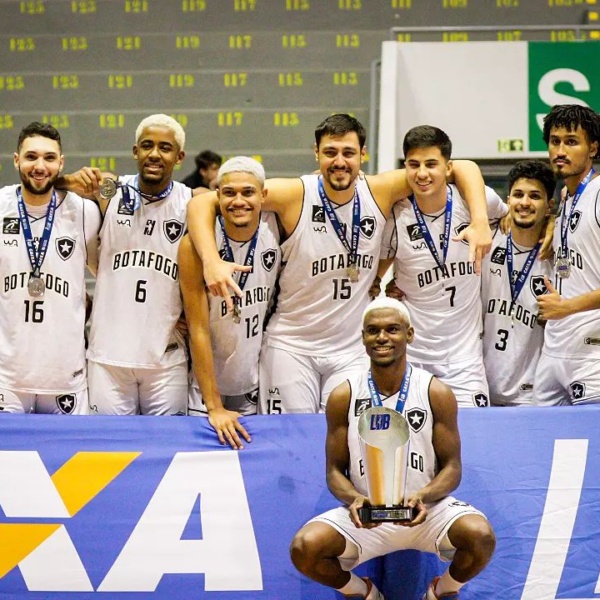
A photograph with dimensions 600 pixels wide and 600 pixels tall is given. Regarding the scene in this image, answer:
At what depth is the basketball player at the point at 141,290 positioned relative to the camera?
17.1ft

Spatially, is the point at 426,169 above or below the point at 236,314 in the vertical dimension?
above

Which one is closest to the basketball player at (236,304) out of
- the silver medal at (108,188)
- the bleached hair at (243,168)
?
the bleached hair at (243,168)

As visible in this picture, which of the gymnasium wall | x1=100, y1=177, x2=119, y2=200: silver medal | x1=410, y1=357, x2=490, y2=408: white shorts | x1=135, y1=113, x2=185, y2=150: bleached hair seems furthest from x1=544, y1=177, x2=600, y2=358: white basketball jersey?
the gymnasium wall

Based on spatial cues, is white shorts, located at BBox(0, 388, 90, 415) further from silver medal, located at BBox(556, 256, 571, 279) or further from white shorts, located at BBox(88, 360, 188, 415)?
silver medal, located at BBox(556, 256, 571, 279)

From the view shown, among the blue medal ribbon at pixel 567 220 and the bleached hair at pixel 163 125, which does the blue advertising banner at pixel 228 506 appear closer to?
the blue medal ribbon at pixel 567 220

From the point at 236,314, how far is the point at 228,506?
0.92 meters

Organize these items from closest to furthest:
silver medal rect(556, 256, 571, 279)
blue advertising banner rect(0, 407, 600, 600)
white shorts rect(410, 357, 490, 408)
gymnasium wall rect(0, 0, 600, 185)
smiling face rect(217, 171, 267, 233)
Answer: blue advertising banner rect(0, 407, 600, 600) < smiling face rect(217, 171, 267, 233) < silver medal rect(556, 256, 571, 279) < white shorts rect(410, 357, 490, 408) < gymnasium wall rect(0, 0, 600, 185)

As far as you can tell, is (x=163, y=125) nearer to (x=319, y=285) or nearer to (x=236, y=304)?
(x=236, y=304)

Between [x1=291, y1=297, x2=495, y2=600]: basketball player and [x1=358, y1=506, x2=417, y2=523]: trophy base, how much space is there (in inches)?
9.5

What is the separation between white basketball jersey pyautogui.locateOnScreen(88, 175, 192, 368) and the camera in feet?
17.1

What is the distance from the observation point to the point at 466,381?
5398 millimetres

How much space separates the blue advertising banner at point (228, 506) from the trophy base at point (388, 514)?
80 centimetres

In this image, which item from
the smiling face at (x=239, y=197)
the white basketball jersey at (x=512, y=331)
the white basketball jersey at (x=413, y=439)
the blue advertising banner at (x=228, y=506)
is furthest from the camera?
the white basketball jersey at (x=512, y=331)

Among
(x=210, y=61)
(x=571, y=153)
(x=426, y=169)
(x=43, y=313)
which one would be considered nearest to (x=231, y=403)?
(x=43, y=313)
